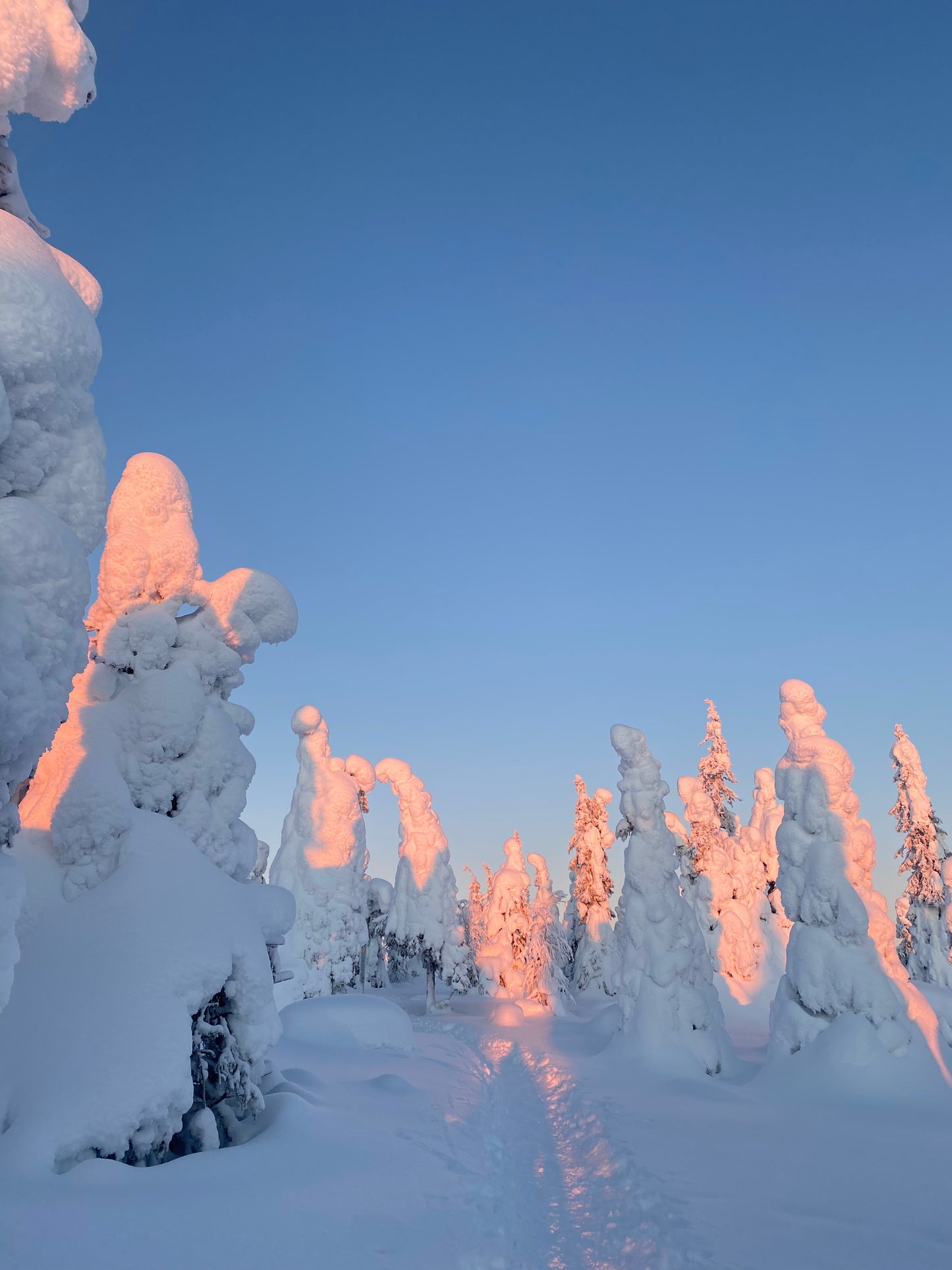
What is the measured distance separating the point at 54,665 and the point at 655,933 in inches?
635

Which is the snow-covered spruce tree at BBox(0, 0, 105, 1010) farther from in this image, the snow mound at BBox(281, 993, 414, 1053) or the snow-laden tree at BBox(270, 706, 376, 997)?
the snow-laden tree at BBox(270, 706, 376, 997)

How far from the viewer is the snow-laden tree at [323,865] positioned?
26844 millimetres

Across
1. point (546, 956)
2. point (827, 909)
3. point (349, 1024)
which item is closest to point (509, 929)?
point (546, 956)

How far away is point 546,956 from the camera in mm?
32219

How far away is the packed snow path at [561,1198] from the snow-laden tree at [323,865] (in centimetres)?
1421

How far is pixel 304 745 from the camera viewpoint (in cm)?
2989

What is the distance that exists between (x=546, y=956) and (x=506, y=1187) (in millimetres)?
25338

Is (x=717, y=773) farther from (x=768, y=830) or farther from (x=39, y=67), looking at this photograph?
(x=39, y=67)

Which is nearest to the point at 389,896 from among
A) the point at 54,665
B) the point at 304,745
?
the point at 304,745

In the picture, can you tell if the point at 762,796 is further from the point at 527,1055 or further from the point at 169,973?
the point at 169,973

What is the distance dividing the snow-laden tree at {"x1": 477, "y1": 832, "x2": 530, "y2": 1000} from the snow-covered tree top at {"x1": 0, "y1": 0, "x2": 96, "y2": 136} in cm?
3365

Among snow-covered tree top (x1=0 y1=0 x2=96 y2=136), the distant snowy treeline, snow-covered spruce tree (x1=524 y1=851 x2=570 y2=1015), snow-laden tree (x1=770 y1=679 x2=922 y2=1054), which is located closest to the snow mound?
the distant snowy treeline

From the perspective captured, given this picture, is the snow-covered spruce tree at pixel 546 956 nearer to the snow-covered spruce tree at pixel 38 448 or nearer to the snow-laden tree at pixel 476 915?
the snow-laden tree at pixel 476 915

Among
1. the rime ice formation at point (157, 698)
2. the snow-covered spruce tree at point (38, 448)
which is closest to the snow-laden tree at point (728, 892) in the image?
the rime ice formation at point (157, 698)
